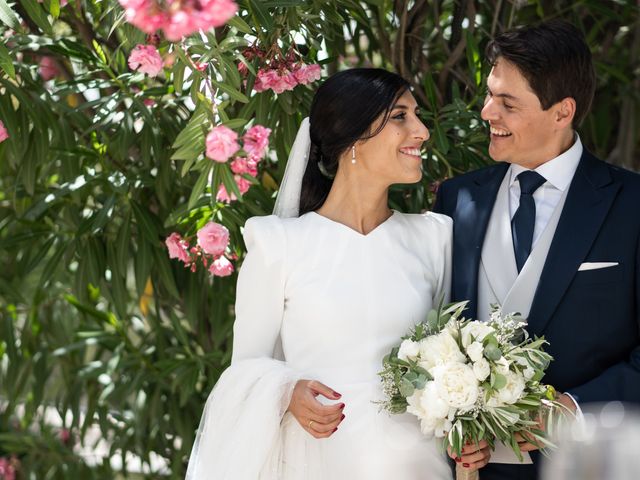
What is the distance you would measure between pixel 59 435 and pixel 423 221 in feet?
8.03

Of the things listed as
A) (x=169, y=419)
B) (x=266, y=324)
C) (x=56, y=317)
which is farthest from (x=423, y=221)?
(x=56, y=317)

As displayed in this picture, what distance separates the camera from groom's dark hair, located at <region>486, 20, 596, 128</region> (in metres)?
2.74

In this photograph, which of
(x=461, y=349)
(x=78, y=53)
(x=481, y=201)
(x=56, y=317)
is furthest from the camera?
(x=56, y=317)

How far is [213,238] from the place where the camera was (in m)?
2.94

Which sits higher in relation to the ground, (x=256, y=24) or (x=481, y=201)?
(x=256, y=24)

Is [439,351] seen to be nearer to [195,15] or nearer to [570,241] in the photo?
[570,241]

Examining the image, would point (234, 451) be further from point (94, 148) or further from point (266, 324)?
point (94, 148)

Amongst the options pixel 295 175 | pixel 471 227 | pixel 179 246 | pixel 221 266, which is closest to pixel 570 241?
pixel 471 227

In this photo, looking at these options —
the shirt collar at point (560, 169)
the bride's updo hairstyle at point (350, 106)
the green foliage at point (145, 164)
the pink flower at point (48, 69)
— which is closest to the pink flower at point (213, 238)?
the green foliage at point (145, 164)

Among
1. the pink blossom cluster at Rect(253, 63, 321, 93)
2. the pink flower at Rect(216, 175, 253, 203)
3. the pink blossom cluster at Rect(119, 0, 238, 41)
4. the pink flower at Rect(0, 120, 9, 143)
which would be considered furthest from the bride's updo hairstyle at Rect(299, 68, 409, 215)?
the pink flower at Rect(0, 120, 9, 143)

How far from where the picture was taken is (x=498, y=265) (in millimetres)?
2730

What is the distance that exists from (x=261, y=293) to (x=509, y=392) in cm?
71

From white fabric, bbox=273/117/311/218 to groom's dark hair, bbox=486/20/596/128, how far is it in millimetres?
584

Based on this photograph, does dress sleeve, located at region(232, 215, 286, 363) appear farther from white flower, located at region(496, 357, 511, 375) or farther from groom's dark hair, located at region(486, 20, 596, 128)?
groom's dark hair, located at region(486, 20, 596, 128)
